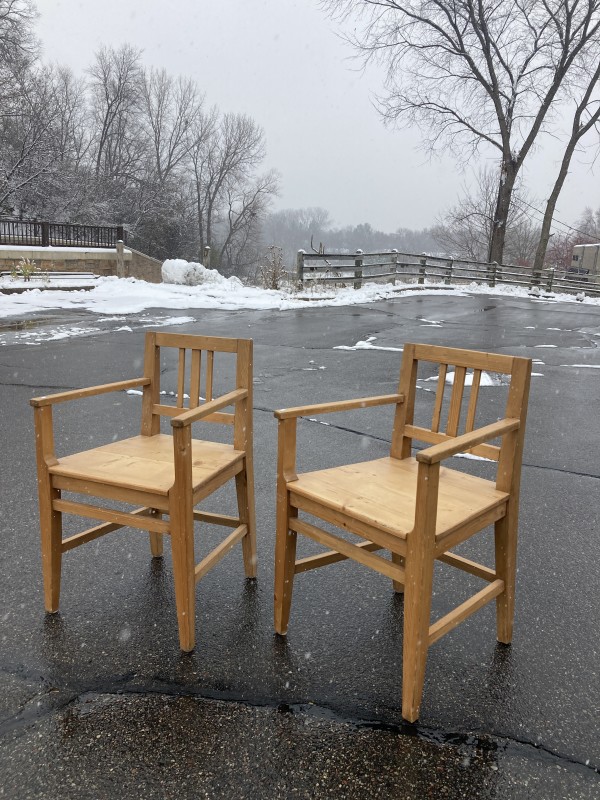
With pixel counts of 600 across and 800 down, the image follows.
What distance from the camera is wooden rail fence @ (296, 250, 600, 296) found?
18297mm

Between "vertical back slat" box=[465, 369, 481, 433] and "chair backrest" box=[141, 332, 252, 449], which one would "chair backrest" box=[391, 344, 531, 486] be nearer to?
"vertical back slat" box=[465, 369, 481, 433]

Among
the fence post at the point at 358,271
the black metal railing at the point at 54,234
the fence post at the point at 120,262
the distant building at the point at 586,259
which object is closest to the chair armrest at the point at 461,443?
the fence post at the point at 358,271

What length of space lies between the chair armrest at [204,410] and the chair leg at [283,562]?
429 mm

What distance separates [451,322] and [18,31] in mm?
21272

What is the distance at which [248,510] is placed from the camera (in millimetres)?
2748

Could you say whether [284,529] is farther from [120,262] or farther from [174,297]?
[120,262]

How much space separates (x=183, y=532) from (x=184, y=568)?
0.46 ft

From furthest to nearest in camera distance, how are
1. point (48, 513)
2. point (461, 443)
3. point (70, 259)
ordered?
point (70, 259)
point (48, 513)
point (461, 443)

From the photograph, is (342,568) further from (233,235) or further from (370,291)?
(233,235)

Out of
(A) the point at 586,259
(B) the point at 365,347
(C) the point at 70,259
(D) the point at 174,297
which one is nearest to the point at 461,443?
(B) the point at 365,347

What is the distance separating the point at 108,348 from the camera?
8.78m

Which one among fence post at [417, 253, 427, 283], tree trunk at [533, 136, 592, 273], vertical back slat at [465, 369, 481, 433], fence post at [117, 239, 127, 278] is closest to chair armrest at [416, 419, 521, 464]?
vertical back slat at [465, 369, 481, 433]

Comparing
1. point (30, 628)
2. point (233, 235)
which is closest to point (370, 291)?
point (30, 628)

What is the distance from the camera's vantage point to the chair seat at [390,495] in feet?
6.65
